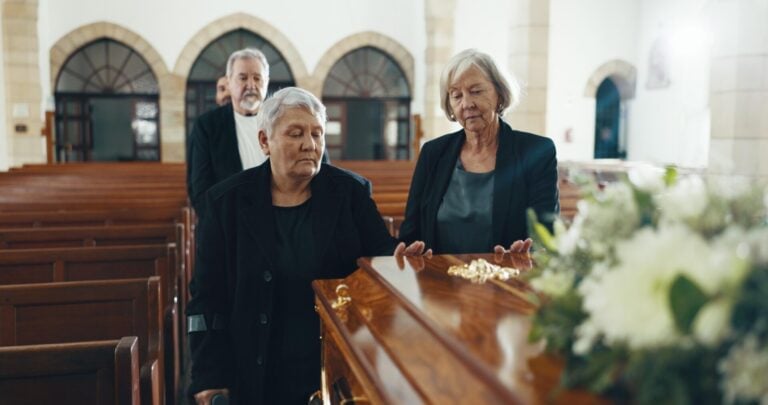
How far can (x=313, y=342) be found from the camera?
2.20 metres

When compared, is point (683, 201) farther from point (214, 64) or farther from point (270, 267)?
point (214, 64)

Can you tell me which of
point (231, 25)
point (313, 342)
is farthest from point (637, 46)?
point (313, 342)

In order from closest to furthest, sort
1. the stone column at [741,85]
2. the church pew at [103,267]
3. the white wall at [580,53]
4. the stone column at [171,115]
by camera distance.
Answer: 1. the church pew at [103,267]
2. the stone column at [741,85]
3. the stone column at [171,115]
4. the white wall at [580,53]

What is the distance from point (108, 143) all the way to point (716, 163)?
49.3 feet

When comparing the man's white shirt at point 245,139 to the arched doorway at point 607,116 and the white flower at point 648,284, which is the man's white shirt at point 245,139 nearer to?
the white flower at point 648,284

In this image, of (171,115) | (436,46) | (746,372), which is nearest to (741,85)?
(746,372)

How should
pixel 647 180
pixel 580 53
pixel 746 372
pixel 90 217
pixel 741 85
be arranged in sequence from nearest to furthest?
pixel 746 372, pixel 647 180, pixel 90 217, pixel 741 85, pixel 580 53

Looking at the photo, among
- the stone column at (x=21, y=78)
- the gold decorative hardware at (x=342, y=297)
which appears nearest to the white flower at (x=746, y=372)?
the gold decorative hardware at (x=342, y=297)

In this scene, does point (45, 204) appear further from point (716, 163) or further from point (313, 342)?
point (716, 163)

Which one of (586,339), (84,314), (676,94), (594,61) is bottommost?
(84,314)

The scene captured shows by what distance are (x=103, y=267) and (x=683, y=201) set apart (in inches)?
123

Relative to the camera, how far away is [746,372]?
69 centimetres

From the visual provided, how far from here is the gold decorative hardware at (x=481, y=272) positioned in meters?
1.66

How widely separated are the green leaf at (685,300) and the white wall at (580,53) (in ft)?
48.3
